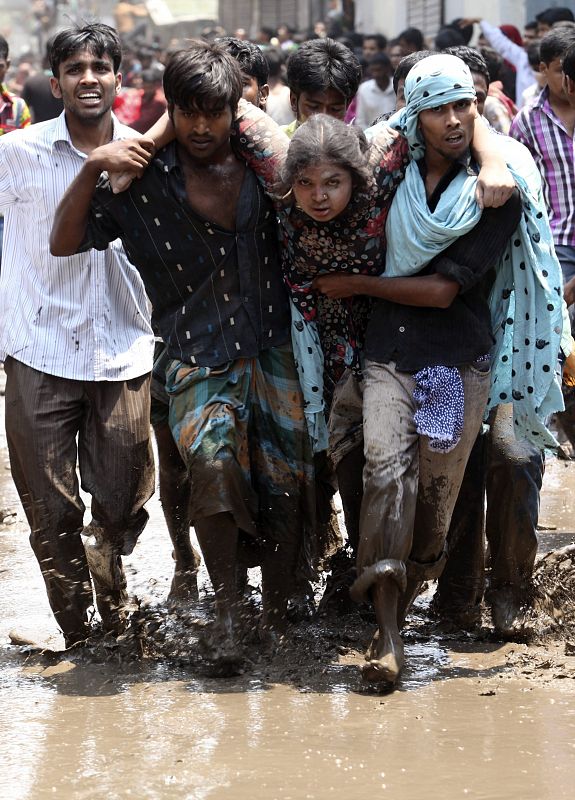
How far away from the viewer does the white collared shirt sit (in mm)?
4625

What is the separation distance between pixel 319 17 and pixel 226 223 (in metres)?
26.8

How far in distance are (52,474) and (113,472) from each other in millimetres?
215

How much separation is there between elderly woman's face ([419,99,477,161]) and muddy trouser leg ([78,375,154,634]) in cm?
134

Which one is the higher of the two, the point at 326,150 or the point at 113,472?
the point at 326,150

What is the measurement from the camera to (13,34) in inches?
2135

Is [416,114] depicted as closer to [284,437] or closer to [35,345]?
[284,437]

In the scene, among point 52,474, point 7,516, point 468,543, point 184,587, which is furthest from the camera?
point 7,516

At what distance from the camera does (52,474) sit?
4617 millimetres

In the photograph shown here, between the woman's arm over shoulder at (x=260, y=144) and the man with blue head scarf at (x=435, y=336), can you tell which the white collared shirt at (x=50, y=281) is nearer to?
the woman's arm over shoulder at (x=260, y=144)

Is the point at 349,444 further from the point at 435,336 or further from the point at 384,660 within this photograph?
the point at 384,660

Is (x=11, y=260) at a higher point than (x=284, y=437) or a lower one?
higher

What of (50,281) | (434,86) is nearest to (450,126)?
(434,86)

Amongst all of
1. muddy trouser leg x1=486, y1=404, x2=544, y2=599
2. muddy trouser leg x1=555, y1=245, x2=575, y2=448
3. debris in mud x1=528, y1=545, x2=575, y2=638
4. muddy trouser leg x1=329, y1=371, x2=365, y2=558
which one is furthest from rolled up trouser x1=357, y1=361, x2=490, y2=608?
muddy trouser leg x1=555, y1=245, x2=575, y2=448

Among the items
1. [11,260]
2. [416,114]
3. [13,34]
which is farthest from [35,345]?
[13,34]
